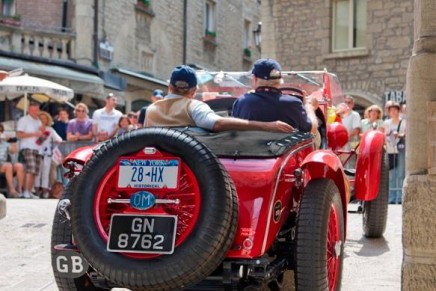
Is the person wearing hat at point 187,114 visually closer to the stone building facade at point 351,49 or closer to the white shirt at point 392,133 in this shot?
the white shirt at point 392,133

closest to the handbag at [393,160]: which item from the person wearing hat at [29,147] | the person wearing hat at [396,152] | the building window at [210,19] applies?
the person wearing hat at [396,152]

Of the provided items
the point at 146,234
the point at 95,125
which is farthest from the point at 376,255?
the point at 95,125

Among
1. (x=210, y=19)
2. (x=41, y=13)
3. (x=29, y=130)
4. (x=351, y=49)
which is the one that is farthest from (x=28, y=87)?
(x=210, y=19)

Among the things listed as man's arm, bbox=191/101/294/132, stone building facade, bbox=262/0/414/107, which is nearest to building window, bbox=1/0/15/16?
stone building facade, bbox=262/0/414/107

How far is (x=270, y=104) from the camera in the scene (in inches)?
184

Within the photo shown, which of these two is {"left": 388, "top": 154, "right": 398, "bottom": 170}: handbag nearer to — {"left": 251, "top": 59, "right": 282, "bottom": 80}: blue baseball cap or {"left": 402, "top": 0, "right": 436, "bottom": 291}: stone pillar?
{"left": 251, "top": 59, "right": 282, "bottom": 80}: blue baseball cap

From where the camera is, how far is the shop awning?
16.7 metres

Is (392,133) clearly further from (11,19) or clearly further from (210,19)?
(210,19)

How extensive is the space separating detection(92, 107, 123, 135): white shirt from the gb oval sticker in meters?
8.35

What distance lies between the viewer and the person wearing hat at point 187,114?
4344 millimetres

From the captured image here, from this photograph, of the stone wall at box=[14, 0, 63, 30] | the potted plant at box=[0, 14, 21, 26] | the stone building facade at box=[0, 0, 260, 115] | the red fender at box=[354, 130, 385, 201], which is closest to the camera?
the red fender at box=[354, 130, 385, 201]

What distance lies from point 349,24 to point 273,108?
16.1 meters

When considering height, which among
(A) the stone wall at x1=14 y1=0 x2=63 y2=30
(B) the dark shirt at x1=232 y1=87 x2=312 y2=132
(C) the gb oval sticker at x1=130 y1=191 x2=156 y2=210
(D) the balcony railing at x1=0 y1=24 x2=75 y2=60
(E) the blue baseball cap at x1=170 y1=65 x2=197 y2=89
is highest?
(A) the stone wall at x1=14 y1=0 x2=63 y2=30

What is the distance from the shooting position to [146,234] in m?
3.62
